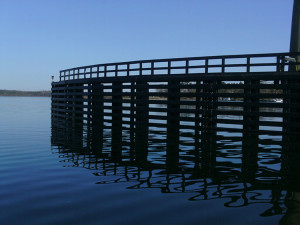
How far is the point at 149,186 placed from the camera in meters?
6.08

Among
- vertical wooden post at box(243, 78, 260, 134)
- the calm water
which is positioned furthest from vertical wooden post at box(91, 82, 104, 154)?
the calm water

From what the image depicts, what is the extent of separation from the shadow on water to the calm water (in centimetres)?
2

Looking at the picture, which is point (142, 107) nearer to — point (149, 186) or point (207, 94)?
point (207, 94)

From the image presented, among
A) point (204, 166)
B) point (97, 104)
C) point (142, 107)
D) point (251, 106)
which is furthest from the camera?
point (97, 104)

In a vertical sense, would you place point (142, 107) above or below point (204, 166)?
above

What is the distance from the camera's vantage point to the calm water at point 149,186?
180 inches

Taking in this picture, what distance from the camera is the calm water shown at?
180 inches

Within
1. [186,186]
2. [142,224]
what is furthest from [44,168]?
[142,224]

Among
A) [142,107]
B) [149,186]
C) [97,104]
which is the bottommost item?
[149,186]

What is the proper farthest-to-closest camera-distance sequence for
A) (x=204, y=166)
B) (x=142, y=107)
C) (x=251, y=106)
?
(x=142, y=107)
(x=251, y=106)
(x=204, y=166)

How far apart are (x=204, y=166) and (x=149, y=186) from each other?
2211mm

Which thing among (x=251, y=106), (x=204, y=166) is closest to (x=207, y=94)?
(x=251, y=106)

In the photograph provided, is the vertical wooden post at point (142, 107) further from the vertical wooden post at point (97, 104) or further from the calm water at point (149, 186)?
the calm water at point (149, 186)

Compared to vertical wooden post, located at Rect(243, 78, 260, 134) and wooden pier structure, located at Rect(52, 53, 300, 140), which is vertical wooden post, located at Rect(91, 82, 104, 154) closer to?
wooden pier structure, located at Rect(52, 53, 300, 140)
